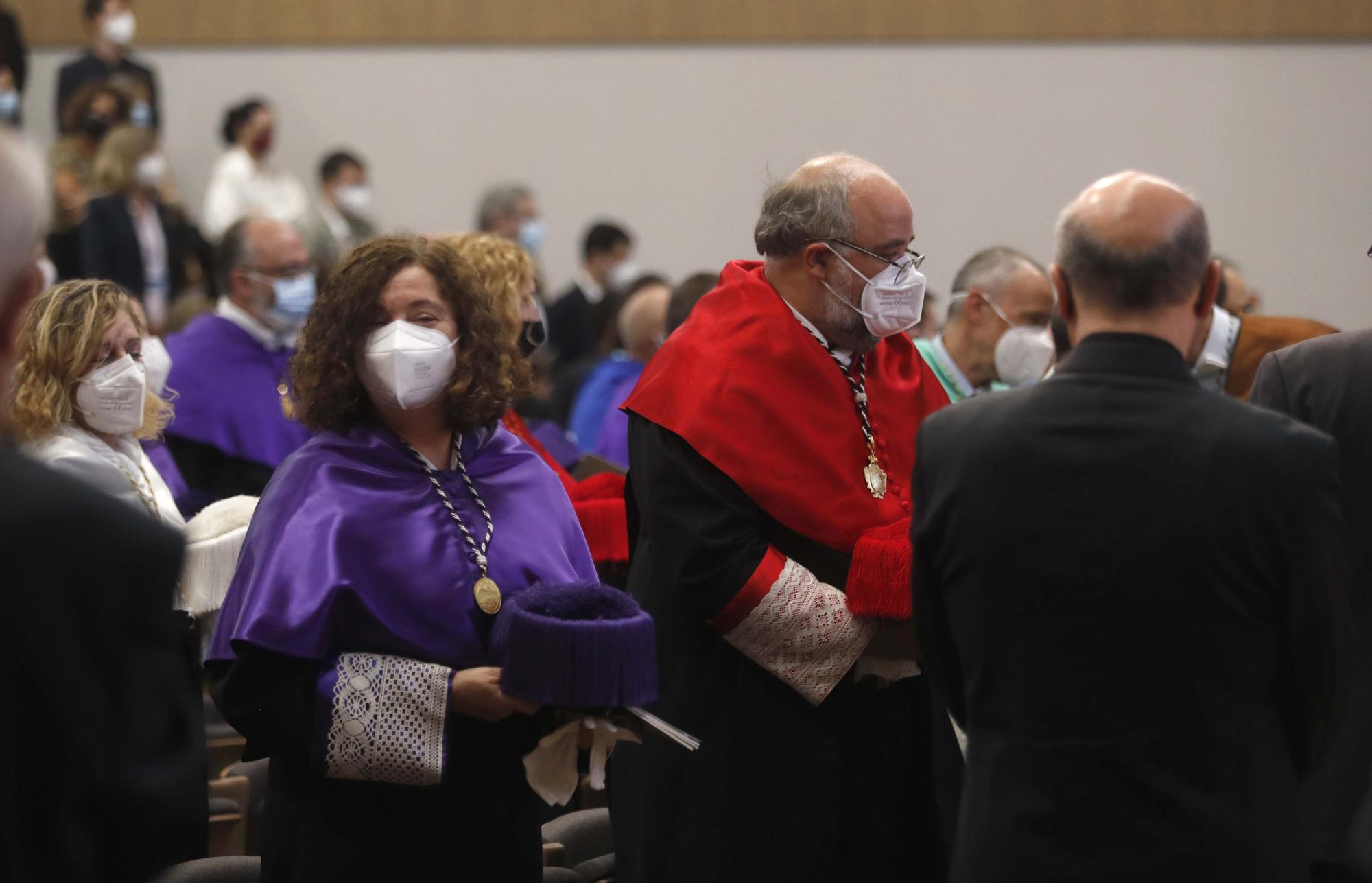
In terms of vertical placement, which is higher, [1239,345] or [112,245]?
[1239,345]

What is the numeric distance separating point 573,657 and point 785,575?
62 centimetres

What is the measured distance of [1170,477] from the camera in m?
2.21

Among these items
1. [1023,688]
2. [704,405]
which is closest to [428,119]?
[704,405]

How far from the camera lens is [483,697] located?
2.63 meters

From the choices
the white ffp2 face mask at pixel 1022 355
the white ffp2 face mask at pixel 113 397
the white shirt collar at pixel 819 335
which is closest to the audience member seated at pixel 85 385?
the white ffp2 face mask at pixel 113 397

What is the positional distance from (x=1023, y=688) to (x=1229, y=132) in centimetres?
837

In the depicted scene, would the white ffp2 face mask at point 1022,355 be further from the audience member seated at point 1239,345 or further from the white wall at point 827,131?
the white wall at point 827,131

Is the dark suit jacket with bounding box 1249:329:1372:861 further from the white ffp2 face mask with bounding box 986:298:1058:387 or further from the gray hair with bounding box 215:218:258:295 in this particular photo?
the gray hair with bounding box 215:218:258:295

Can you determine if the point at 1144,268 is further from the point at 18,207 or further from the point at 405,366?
the point at 18,207

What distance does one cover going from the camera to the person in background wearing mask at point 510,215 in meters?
8.61

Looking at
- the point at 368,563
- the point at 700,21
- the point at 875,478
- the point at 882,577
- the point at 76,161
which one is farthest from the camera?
the point at 700,21

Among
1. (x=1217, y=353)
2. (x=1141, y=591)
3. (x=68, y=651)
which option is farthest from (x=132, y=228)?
(x=68, y=651)

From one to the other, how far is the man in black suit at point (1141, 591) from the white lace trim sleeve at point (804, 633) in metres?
0.68

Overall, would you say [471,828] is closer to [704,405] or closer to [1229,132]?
[704,405]
